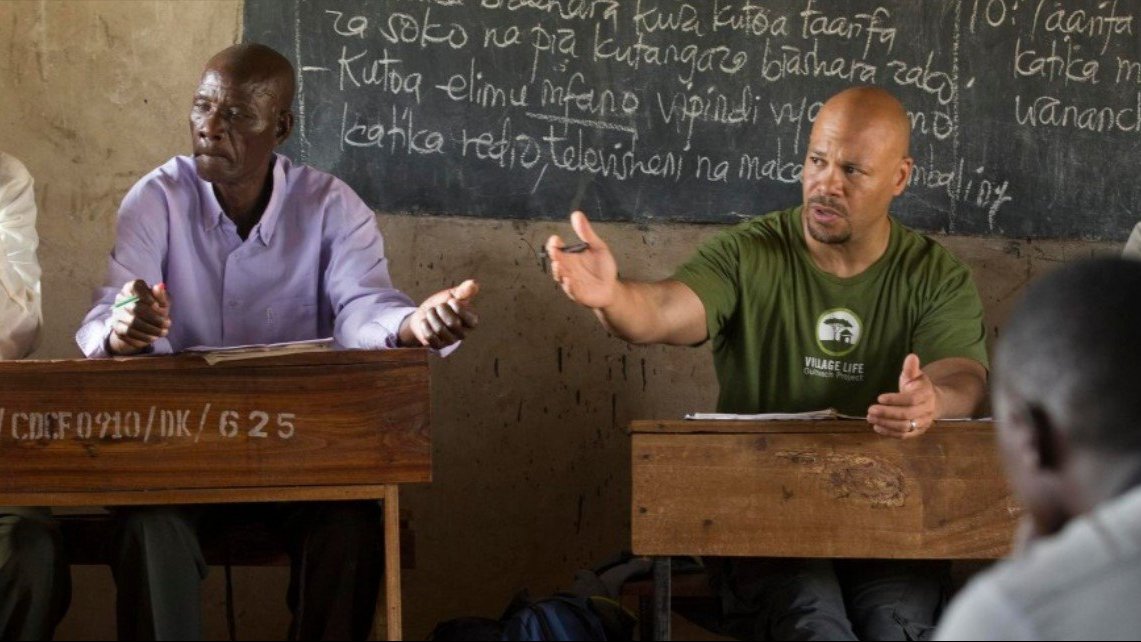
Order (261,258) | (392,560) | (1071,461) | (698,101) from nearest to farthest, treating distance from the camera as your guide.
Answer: (1071,461)
(392,560)
(261,258)
(698,101)

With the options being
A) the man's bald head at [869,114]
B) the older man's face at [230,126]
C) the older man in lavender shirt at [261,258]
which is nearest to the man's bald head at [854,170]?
the man's bald head at [869,114]

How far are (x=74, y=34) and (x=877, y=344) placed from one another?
241 cm

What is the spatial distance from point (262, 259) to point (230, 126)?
1.06ft

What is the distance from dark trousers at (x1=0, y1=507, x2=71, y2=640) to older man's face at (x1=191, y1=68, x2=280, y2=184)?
2.95 ft

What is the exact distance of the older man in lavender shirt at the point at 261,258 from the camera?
10.2 ft

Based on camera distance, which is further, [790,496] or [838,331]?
[838,331]

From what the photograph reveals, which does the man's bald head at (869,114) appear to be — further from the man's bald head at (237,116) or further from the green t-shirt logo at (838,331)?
the man's bald head at (237,116)

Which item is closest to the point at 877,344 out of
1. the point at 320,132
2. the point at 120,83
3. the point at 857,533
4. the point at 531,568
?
the point at 857,533

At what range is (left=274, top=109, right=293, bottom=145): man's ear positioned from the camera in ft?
11.6

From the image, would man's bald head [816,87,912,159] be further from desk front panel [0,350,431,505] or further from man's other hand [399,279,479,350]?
desk front panel [0,350,431,505]

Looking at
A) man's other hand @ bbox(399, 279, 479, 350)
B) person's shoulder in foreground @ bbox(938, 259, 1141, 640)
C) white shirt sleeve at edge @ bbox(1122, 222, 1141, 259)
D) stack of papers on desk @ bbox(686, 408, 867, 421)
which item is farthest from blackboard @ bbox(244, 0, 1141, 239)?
person's shoulder in foreground @ bbox(938, 259, 1141, 640)

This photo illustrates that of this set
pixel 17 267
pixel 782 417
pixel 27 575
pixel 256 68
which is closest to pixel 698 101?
pixel 256 68

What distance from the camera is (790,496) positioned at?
297 centimetres

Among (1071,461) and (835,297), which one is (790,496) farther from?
(1071,461)
